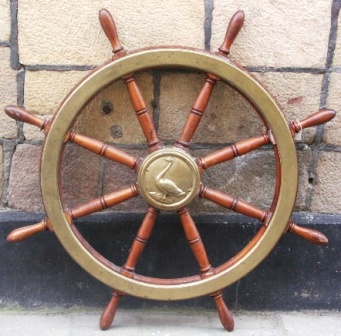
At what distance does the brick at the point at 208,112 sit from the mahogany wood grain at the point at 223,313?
485 millimetres

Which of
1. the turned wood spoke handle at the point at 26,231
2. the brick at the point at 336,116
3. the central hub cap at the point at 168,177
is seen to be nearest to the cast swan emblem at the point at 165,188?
the central hub cap at the point at 168,177

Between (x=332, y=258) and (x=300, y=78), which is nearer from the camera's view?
(x=300, y=78)

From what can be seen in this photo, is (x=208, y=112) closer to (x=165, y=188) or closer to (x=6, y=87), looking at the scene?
(x=165, y=188)

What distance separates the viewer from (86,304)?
201cm

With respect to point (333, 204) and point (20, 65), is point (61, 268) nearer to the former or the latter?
point (20, 65)

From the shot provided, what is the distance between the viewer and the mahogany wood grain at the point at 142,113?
1726mm

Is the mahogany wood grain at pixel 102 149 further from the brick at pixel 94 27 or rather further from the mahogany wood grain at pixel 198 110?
the brick at pixel 94 27

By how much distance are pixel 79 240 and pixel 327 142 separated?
0.84 m

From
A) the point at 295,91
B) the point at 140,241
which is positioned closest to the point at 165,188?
the point at 140,241

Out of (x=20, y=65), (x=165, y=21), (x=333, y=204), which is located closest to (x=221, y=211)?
(x=333, y=204)

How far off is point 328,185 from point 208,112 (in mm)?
467

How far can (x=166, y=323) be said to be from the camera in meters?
1.93

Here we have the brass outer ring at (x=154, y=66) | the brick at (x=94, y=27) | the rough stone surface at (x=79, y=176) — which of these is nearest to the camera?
the brass outer ring at (x=154, y=66)

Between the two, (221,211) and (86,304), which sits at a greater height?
(221,211)
